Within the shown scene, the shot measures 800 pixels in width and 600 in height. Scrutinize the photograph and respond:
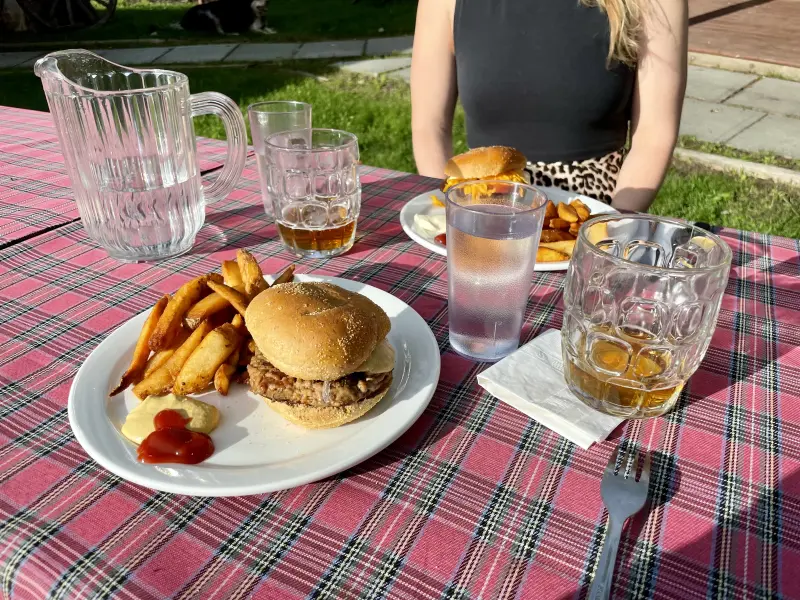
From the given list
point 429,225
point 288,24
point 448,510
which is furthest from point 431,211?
point 288,24

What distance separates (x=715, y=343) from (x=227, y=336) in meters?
1.12

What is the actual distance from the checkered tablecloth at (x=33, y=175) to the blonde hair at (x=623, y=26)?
185cm

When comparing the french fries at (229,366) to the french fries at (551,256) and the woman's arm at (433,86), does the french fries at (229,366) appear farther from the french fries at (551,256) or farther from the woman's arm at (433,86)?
the woman's arm at (433,86)

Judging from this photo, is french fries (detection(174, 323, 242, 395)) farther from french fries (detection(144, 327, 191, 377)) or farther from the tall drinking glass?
the tall drinking glass

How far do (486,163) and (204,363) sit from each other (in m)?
1.35

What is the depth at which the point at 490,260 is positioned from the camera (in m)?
1.25

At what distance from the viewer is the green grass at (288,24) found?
11586 millimetres

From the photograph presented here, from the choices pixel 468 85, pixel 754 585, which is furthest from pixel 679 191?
pixel 754 585

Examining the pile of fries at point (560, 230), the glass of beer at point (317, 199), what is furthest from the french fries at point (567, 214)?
the glass of beer at point (317, 199)

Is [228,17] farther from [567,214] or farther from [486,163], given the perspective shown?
[567,214]

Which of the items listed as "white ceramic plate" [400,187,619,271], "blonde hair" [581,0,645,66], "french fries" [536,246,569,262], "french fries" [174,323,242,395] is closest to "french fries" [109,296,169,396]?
"french fries" [174,323,242,395]

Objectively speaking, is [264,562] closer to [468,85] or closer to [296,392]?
[296,392]

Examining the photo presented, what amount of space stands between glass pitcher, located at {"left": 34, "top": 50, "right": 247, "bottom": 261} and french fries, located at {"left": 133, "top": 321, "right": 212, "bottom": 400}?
2.08 feet

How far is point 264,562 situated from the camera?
88cm
